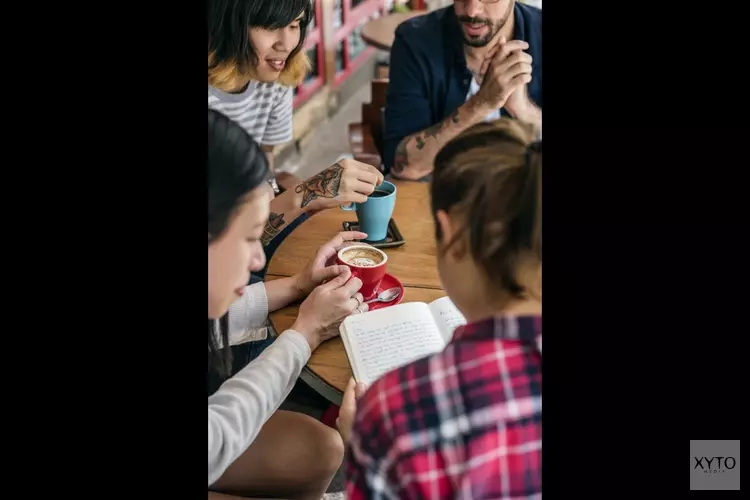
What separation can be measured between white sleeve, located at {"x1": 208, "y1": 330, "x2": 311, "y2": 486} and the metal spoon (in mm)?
242

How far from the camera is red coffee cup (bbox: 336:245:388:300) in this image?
3.99 feet

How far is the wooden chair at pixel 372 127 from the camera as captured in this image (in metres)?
1.95

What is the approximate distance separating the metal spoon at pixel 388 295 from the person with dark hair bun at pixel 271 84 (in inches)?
6.7

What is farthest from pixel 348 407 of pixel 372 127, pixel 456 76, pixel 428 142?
pixel 372 127

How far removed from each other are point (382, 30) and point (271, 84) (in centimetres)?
254

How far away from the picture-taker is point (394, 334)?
1091 millimetres

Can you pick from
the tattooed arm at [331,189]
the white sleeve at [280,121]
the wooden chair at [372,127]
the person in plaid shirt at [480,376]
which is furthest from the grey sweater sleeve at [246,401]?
the wooden chair at [372,127]

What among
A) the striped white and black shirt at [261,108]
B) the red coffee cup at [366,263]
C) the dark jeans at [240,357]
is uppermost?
the striped white and black shirt at [261,108]

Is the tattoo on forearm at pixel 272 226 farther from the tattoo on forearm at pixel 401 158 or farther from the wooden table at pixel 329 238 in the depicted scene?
the tattoo on forearm at pixel 401 158

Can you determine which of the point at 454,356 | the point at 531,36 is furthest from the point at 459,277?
the point at 531,36
